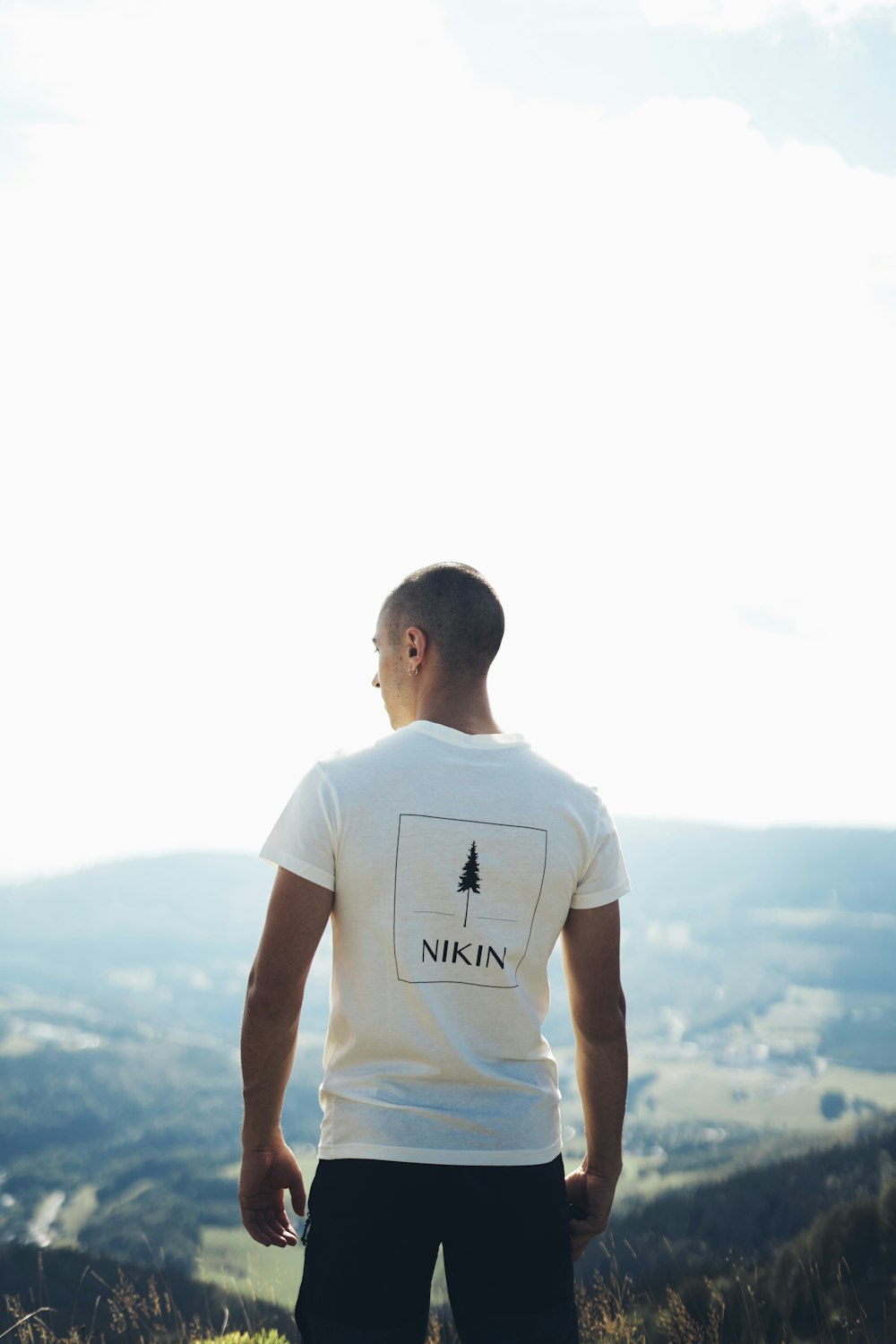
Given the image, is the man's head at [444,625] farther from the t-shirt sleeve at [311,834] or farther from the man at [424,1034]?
the t-shirt sleeve at [311,834]

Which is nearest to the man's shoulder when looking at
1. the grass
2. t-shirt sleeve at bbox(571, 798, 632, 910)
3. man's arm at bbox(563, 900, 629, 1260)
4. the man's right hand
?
t-shirt sleeve at bbox(571, 798, 632, 910)

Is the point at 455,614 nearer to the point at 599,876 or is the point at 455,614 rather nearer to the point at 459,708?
the point at 459,708

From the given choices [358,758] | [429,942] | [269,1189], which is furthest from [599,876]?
[269,1189]

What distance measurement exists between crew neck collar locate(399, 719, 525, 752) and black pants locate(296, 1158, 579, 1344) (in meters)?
1.10

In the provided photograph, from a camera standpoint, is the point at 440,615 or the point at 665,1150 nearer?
the point at 440,615

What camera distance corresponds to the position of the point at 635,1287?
22.7 ft

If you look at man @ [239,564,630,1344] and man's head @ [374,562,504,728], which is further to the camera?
man's head @ [374,562,504,728]

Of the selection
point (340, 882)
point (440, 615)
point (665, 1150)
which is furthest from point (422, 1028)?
point (665, 1150)

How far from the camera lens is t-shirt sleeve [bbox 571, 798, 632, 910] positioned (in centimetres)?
290

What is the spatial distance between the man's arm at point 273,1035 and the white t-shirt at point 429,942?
78 mm

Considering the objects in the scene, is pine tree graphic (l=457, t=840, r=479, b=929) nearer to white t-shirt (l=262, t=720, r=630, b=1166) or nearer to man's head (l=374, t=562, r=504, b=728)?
white t-shirt (l=262, t=720, r=630, b=1166)

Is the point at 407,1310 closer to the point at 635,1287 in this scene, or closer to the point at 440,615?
the point at 440,615

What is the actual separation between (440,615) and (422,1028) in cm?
117

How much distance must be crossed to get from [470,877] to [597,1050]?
2.78 feet
